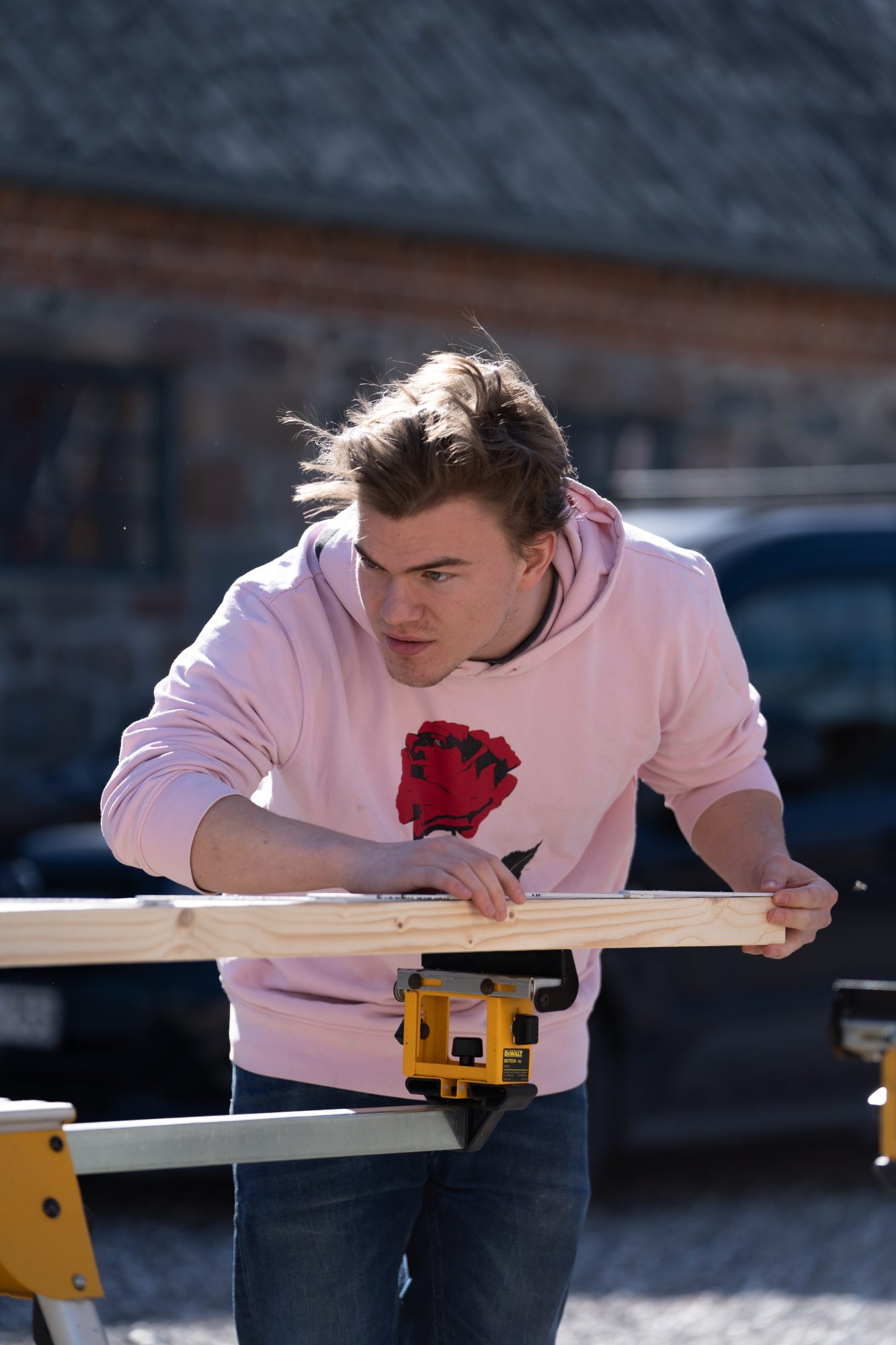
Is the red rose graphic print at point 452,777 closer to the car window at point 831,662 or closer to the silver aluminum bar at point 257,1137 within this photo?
the silver aluminum bar at point 257,1137

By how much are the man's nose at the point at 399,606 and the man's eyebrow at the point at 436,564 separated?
23mm

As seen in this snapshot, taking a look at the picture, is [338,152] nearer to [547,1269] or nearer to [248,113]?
[248,113]

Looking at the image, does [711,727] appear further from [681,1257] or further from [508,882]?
[681,1257]

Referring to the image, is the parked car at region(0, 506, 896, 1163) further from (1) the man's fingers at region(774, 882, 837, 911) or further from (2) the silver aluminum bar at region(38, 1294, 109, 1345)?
(2) the silver aluminum bar at region(38, 1294, 109, 1345)

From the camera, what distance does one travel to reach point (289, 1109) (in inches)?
98.5

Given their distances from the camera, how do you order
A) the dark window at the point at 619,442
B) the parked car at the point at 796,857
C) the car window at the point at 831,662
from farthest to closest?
the dark window at the point at 619,442 → the car window at the point at 831,662 → the parked car at the point at 796,857

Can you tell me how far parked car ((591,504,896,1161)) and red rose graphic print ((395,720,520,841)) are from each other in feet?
7.55

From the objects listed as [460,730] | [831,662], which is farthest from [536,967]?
[831,662]

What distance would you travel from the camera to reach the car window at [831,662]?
5.05 metres

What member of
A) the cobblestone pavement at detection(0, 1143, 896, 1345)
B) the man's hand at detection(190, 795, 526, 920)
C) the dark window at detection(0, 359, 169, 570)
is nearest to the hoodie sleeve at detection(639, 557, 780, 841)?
the man's hand at detection(190, 795, 526, 920)

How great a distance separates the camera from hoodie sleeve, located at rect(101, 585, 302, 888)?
83.2 inches

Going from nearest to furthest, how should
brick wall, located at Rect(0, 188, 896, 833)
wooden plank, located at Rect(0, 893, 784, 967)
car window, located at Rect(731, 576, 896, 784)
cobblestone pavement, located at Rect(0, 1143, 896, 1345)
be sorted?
wooden plank, located at Rect(0, 893, 784, 967) → cobblestone pavement, located at Rect(0, 1143, 896, 1345) → car window, located at Rect(731, 576, 896, 784) → brick wall, located at Rect(0, 188, 896, 833)

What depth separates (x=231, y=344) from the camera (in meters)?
8.80

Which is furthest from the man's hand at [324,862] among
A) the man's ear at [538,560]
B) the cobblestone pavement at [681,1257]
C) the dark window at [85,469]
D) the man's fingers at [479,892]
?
the dark window at [85,469]
